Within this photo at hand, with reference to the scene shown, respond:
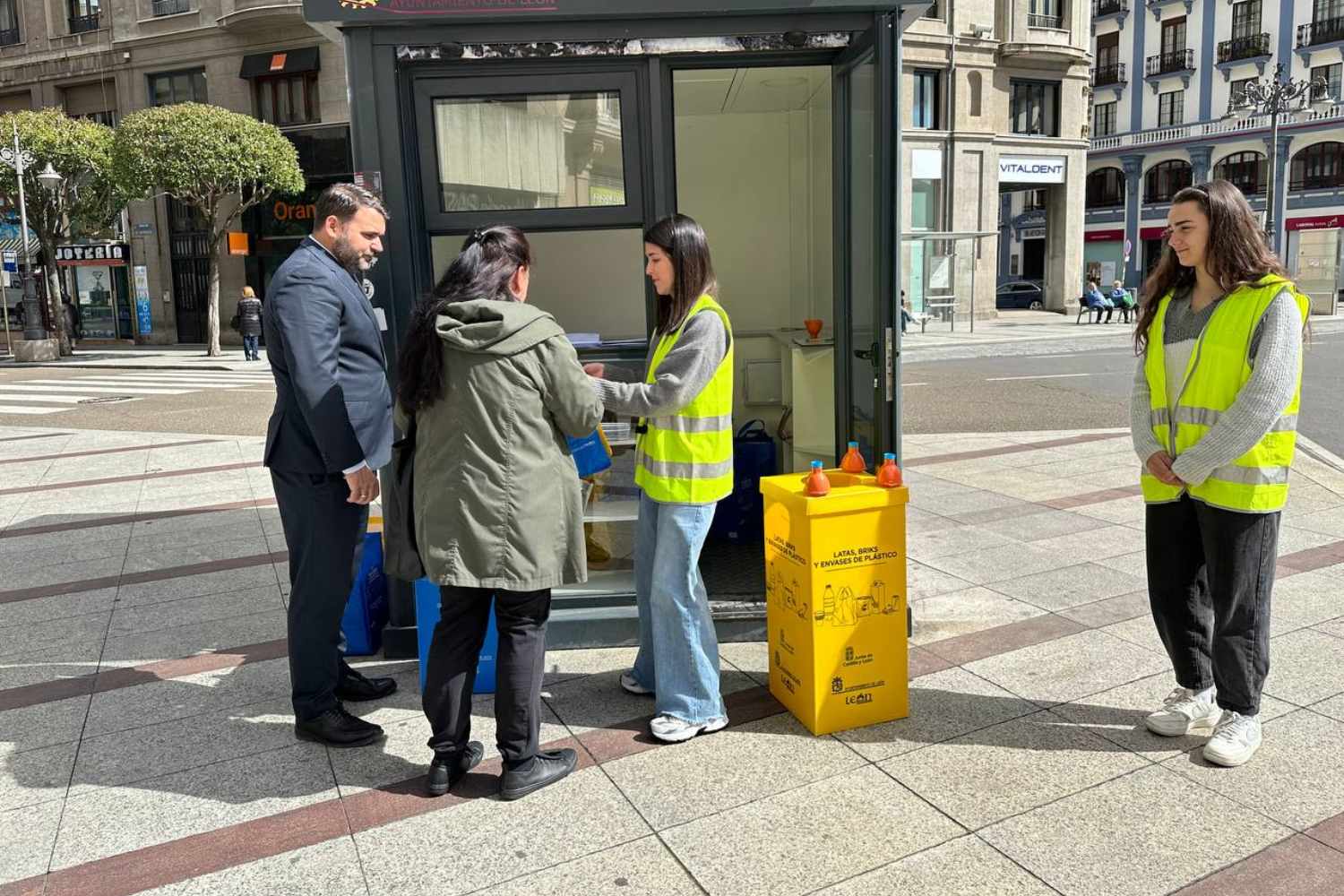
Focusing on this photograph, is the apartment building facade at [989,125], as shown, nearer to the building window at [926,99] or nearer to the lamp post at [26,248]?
the building window at [926,99]

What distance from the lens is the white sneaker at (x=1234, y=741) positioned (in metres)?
3.15

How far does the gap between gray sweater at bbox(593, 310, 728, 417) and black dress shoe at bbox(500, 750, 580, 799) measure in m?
1.16

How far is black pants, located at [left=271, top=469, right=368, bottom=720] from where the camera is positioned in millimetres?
3416

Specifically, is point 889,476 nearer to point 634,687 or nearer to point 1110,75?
point 634,687

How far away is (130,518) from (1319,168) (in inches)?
1840

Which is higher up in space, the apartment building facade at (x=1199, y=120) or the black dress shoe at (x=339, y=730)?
the apartment building facade at (x=1199, y=120)

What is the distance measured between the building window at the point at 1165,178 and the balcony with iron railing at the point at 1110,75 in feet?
15.1

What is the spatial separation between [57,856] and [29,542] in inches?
182

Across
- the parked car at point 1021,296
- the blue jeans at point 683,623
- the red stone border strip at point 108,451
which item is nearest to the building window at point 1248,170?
the parked car at point 1021,296

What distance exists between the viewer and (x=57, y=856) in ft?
9.39

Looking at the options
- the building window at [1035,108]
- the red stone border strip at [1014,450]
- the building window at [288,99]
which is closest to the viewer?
the red stone border strip at [1014,450]

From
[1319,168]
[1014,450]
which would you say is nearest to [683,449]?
[1014,450]

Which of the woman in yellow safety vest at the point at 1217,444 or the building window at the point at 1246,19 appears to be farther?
the building window at the point at 1246,19

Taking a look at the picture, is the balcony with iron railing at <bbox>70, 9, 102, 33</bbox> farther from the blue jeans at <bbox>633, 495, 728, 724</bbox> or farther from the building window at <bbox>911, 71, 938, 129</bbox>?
the blue jeans at <bbox>633, 495, 728, 724</bbox>
